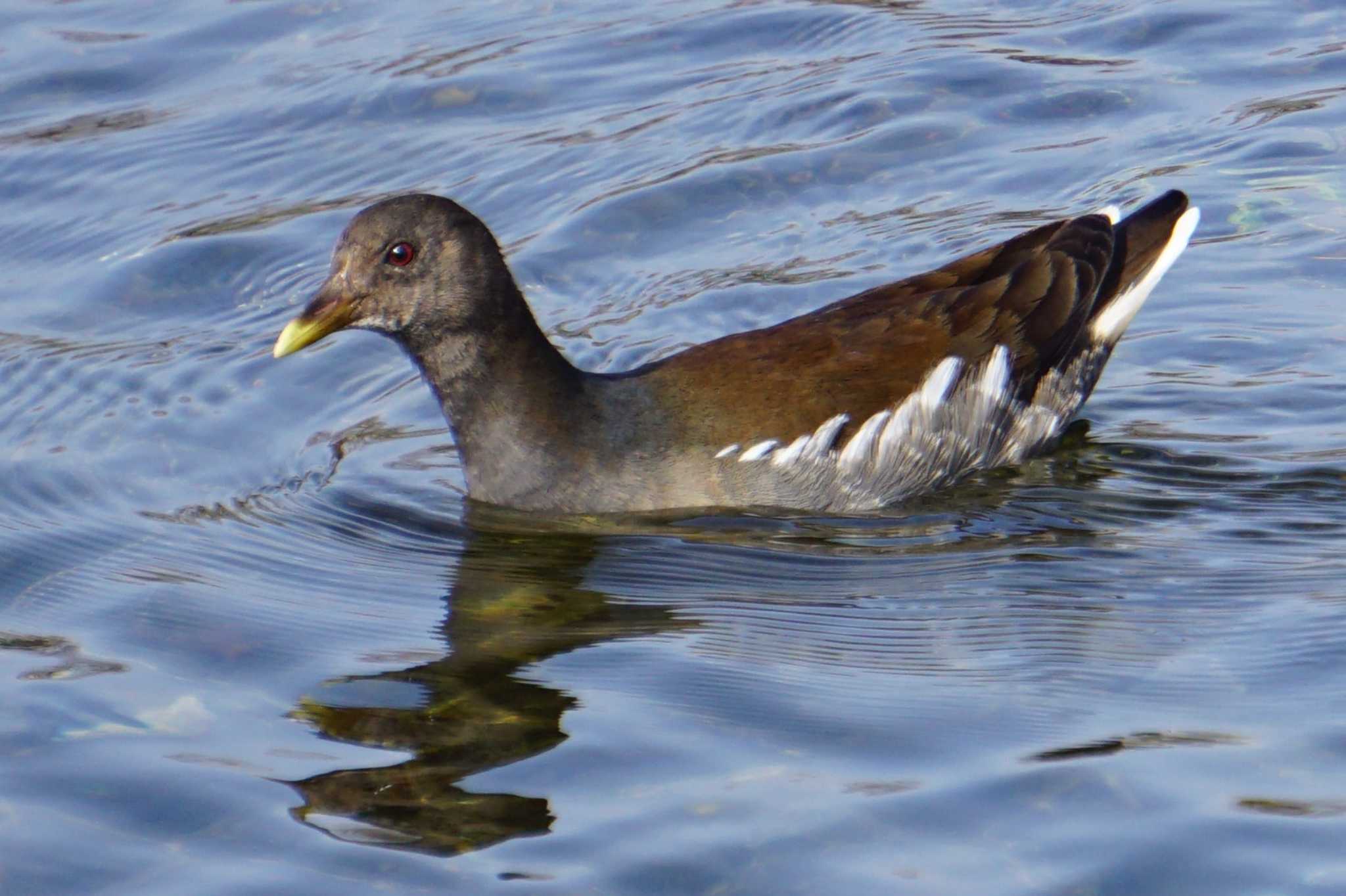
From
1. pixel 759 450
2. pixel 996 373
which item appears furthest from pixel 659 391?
pixel 996 373

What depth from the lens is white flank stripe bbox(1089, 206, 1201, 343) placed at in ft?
26.6

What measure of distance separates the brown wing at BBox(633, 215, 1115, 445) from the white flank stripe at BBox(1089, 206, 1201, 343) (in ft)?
0.31

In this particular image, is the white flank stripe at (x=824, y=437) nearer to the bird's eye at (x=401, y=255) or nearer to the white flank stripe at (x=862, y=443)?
the white flank stripe at (x=862, y=443)

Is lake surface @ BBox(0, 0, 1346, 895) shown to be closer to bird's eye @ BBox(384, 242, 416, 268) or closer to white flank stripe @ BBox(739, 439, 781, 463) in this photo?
white flank stripe @ BBox(739, 439, 781, 463)

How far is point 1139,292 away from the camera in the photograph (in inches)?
324

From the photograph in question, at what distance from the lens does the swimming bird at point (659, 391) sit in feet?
22.8

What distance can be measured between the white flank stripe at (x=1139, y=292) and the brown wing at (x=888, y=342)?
0.10 metres

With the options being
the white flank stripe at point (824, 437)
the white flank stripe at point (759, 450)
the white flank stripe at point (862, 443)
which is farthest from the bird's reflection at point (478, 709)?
the white flank stripe at point (862, 443)

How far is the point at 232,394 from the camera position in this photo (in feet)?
27.2

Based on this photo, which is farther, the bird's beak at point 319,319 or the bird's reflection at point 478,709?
the bird's beak at point 319,319

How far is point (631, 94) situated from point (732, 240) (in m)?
1.77

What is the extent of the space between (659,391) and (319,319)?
121 centimetres

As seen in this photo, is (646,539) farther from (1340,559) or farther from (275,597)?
(1340,559)

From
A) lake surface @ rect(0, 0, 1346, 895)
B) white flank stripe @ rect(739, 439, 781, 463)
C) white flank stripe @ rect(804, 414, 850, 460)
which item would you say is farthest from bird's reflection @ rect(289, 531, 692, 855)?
white flank stripe @ rect(804, 414, 850, 460)
